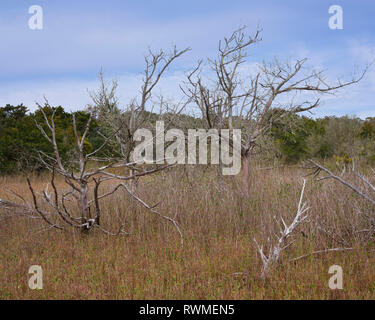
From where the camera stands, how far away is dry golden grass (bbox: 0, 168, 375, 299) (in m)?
3.83

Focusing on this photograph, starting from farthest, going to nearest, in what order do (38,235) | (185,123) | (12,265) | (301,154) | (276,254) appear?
(301,154) → (185,123) → (38,235) → (12,265) → (276,254)

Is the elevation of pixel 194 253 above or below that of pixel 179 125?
below

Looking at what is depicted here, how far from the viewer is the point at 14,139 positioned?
1590cm

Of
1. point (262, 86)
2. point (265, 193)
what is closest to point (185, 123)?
point (262, 86)

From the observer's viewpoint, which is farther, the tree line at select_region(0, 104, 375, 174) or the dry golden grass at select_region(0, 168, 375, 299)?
the tree line at select_region(0, 104, 375, 174)

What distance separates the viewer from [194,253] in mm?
4766

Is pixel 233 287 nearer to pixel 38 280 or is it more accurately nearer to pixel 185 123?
pixel 38 280

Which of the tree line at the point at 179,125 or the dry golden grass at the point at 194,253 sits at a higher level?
the tree line at the point at 179,125

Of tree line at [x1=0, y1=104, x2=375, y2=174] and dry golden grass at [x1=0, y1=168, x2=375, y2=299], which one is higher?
tree line at [x1=0, y1=104, x2=375, y2=174]

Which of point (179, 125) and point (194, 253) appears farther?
point (179, 125)

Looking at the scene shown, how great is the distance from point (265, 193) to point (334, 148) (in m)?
20.5

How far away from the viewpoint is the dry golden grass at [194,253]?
3.83 metres

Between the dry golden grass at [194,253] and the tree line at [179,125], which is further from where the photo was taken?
the tree line at [179,125]
